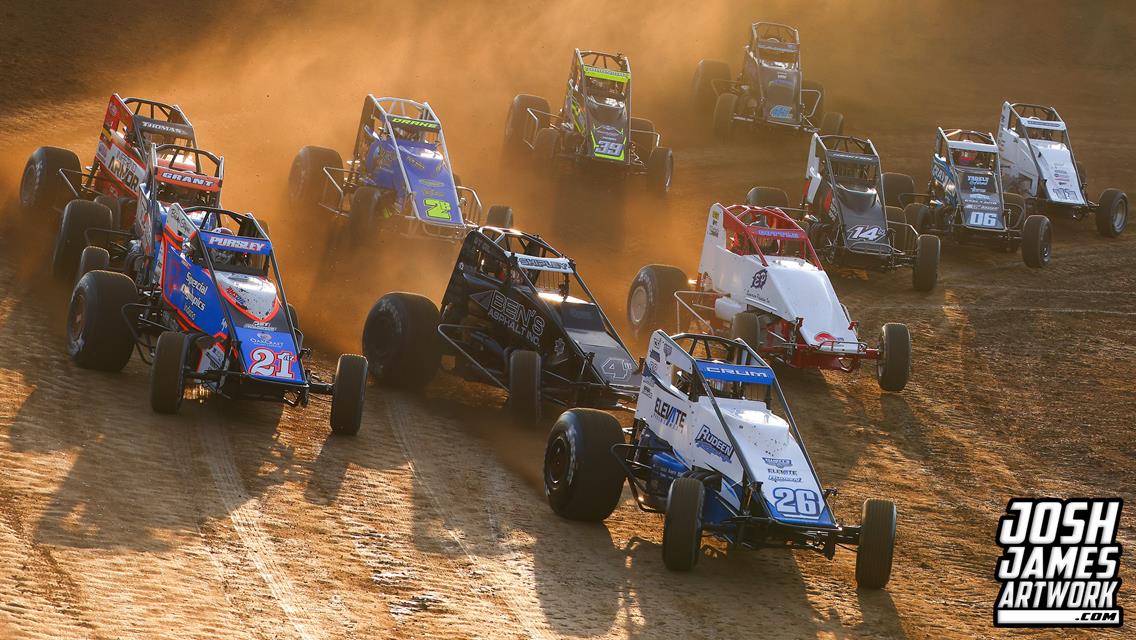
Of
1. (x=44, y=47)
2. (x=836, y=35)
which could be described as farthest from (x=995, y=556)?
(x=836, y=35)

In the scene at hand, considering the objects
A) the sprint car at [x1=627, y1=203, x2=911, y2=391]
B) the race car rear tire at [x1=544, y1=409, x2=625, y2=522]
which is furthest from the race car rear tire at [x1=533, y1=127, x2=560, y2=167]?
the race car rear tire at [x1=544, y1=409, x2=625, y2=522]

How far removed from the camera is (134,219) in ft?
69.7

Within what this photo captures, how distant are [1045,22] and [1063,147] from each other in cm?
2207

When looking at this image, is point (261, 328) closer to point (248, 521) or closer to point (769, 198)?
point (248, 521)

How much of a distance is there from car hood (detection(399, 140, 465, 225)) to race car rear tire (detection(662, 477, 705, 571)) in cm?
1160

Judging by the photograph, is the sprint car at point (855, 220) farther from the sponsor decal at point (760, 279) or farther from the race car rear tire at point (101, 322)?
the race car rear tire at point (101, 322)

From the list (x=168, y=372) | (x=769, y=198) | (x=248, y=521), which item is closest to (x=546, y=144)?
(x=769, y=198)

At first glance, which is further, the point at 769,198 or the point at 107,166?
→ the point at 769,198

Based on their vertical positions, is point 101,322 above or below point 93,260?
below

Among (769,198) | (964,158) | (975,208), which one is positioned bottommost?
(769,198)

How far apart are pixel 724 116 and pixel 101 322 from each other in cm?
2198

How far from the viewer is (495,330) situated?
18.8 m

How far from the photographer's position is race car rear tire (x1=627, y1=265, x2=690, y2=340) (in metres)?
21.8

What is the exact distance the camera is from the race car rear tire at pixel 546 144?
30406 mm
